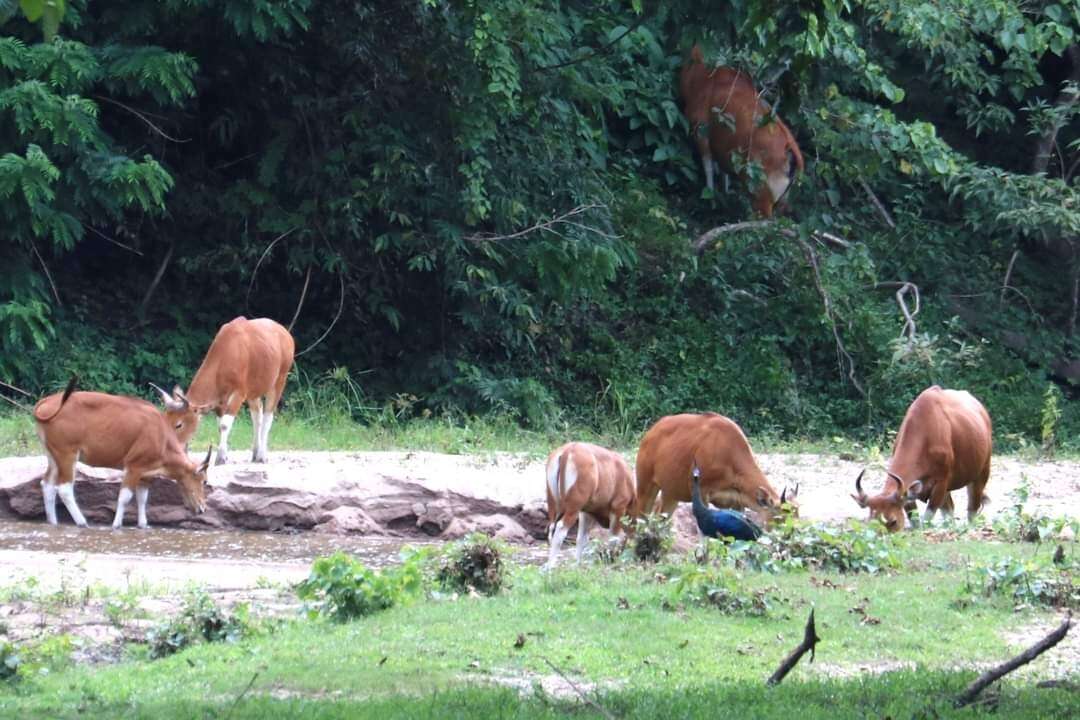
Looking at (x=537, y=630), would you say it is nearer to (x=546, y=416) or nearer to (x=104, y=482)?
(x=104, y=482)

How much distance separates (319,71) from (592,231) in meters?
4.20

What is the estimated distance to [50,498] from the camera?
1290cm

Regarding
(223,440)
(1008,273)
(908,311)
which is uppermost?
(1008,273)

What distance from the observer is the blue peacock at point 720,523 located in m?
11.3

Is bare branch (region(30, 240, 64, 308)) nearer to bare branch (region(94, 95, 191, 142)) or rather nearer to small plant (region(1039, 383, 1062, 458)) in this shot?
bare branch (region(94, 95, 191, 142))

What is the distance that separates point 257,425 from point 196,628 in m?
6.78

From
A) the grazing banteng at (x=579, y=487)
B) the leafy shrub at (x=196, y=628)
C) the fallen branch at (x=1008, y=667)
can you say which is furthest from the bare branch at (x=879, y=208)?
the fallen branch at (x=1008, y=667)

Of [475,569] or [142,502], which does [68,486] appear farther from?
[475,569]

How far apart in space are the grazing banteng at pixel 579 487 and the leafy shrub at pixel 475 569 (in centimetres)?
173

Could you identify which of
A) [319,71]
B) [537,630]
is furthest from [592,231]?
[537,630]

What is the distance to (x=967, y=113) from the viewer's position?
74.0 ft

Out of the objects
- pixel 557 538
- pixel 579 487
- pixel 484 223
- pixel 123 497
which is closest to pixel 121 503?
pixel 123 497

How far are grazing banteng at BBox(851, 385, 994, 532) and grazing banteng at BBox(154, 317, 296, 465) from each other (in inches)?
233

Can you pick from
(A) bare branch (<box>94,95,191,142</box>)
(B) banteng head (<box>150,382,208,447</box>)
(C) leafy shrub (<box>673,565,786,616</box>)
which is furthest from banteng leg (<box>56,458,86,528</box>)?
(A) bare branch (<box>94,95,191,142</box>)
